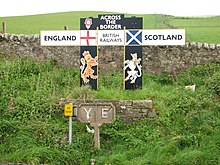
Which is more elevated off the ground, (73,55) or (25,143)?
(73,55)

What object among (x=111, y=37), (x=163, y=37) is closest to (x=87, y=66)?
(x=111, y=37)

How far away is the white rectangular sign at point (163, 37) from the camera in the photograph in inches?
483

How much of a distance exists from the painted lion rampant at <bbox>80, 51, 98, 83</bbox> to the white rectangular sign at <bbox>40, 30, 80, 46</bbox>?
1.42ft

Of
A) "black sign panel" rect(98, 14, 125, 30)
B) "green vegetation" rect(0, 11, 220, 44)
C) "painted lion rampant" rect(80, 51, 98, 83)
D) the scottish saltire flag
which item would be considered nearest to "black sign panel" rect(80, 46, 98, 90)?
"painted lion rampant" rect(80, 51, 98, 83)

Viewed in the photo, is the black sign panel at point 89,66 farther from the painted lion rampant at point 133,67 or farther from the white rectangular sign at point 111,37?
the painted lion rampant at point 133,67

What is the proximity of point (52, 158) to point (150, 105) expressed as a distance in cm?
290

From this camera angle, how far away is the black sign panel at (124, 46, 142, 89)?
12.6m

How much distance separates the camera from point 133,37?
1254 centimetres

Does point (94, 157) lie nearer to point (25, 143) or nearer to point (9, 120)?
point (25, 143)

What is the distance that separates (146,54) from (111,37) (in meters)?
2.94

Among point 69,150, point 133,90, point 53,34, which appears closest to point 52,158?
point 69,150

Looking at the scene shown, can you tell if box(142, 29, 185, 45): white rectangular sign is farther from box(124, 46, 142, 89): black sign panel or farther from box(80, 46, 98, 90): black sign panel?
box(80, 46, 98, 90): black sign panel

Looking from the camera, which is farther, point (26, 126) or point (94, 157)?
point (26, 126)

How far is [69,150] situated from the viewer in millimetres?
9789
